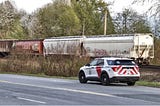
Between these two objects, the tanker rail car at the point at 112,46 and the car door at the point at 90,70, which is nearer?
the car door at the point at 90,70

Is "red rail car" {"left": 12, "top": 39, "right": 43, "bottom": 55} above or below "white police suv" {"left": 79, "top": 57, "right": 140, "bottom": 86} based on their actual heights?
above

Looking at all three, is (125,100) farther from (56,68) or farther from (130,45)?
(130,45)

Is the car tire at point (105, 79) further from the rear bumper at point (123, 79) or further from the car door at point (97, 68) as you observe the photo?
the car door at point (97, 68)

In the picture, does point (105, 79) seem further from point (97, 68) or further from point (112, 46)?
point (112, 46)

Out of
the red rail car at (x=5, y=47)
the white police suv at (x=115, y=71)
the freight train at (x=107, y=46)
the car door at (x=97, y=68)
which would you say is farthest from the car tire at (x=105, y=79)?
the red rail car at (x=5, y=47)

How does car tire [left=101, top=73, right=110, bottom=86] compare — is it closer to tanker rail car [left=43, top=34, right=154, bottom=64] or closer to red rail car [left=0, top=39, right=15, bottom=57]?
tanker rail car [left=43, top=34, right=154, bottom=64]

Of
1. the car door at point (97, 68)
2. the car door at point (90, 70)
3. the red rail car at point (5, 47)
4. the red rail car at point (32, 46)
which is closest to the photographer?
the car door at point (97, 68)

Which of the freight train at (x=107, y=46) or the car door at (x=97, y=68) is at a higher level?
the freight train at (x=107, y=46)

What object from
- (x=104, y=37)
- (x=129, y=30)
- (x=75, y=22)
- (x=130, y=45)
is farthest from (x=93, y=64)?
(x=75, y=22)

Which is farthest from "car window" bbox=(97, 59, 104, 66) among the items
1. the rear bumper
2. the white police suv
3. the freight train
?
the freight train

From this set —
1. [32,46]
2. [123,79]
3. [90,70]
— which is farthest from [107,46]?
[123,79]

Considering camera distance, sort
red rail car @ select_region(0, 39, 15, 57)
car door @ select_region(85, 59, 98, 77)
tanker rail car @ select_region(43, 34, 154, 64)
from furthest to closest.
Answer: red rail car @ select_region(0, 39, 15, 57) < tanker rail car @ select_region(43, 34, 154, 64) < car door @ select_region(85, 59, 98, 77)

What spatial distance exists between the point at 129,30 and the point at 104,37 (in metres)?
31.6

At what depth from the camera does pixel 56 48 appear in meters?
58.9
